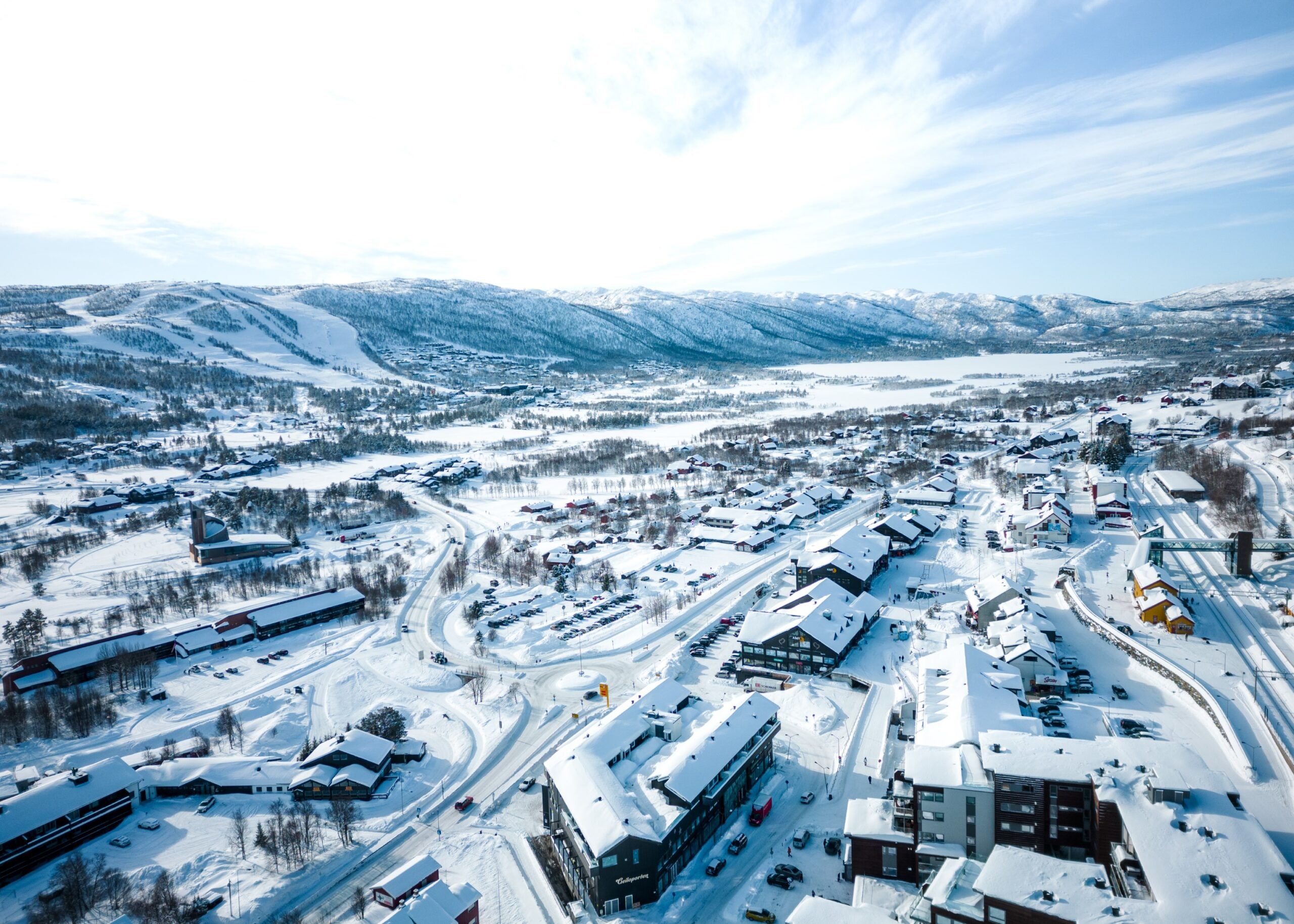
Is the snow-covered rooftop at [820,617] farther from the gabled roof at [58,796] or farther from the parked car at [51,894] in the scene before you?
the parked car at [51,894]

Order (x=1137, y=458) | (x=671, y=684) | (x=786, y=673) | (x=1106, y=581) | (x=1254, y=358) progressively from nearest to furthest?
(x=671, y=684), (x=786, y=673), (x=1106, y=581), (x=1137, y=458), (x=1254, y=358)

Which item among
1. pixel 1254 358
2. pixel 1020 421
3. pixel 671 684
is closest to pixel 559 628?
pixel 671 684

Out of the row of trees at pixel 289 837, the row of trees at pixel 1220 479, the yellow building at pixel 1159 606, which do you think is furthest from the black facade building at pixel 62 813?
the row of trees at pixel 1220 479

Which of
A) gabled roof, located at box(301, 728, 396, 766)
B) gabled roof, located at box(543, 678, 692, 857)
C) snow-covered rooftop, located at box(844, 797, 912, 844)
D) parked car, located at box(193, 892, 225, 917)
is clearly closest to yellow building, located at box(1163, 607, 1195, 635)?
snow-covered rooftop, located at box(844, 797, 912, 844)

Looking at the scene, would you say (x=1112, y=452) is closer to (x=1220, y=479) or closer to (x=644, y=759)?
(x=1220, y=479)

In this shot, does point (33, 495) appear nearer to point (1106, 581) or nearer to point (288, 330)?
point (1106, 581)

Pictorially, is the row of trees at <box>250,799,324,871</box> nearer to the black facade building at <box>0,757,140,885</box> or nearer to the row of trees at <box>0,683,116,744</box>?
the black facade building at <box>0,757,140,885</box>
